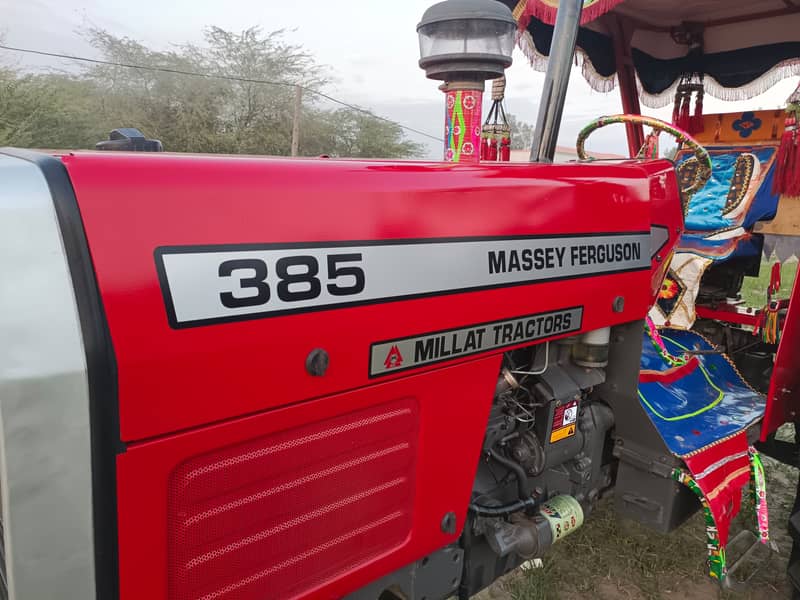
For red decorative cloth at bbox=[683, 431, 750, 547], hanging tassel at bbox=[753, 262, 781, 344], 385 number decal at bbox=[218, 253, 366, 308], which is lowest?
red decorative cloth at bbox=[683, 431, 750, 547]

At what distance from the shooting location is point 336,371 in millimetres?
1042

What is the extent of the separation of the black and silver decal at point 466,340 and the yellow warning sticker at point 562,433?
28cm

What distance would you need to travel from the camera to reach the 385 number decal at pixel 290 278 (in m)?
0.90

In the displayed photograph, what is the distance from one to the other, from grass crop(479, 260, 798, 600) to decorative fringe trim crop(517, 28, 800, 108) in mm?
2186

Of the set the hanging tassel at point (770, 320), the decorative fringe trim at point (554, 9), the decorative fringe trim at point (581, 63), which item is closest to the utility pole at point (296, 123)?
the decorative fringe trim at point (581, 63)

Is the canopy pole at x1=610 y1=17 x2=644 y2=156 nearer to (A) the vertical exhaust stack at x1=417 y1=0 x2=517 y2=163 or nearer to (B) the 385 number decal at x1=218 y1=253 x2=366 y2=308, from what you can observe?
(A) the vertical exhaust stack at x1=417 y1=0 x2=517 y2=163

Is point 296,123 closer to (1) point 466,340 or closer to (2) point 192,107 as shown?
(2) point 192,107

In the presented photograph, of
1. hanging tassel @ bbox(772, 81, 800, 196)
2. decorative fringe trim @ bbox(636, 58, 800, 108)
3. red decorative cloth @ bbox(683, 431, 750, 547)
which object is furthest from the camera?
decorative fringe trim @ bbox(636, 58, 800, 108)

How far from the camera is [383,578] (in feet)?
4.17

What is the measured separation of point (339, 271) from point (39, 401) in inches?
18.2

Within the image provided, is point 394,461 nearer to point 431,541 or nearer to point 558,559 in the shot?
point 431,541

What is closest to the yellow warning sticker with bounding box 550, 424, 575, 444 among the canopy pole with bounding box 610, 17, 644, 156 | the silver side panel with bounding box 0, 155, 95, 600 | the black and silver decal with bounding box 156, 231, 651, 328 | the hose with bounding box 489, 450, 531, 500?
the hose with bounding box 489, 450, 531, 500

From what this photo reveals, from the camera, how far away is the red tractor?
781 mm

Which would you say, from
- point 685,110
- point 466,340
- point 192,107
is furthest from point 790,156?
point 192,107
